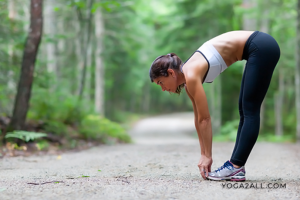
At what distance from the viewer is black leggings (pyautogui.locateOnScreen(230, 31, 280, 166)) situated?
110 inches

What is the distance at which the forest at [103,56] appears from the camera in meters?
7.65

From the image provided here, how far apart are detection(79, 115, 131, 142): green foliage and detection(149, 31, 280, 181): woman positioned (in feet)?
21.2

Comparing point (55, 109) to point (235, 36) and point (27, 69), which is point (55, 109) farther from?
point (235, 36)

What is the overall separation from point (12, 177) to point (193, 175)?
6.93ft

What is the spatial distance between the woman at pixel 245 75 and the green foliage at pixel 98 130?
6477mm

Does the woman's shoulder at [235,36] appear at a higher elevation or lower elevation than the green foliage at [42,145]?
higher

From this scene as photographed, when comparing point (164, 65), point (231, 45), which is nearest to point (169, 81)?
point (164, 65)

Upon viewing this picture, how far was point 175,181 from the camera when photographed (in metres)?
2.91

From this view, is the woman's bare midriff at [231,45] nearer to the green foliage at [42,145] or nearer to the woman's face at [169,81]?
the woman's face at [169,81]

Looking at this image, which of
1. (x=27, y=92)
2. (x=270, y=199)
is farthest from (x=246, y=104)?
(x=27, y=92)

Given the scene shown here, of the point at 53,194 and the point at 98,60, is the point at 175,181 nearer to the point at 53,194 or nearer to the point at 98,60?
the point at 53,194

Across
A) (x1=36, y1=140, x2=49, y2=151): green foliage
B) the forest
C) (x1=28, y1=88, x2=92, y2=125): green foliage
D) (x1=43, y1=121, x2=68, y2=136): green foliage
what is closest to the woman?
the forest

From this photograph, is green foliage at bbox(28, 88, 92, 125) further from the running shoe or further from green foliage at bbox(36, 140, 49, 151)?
the running shoe

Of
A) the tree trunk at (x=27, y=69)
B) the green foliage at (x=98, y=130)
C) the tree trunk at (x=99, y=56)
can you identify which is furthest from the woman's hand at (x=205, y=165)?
the tree trunk at (x=99, y=56)
